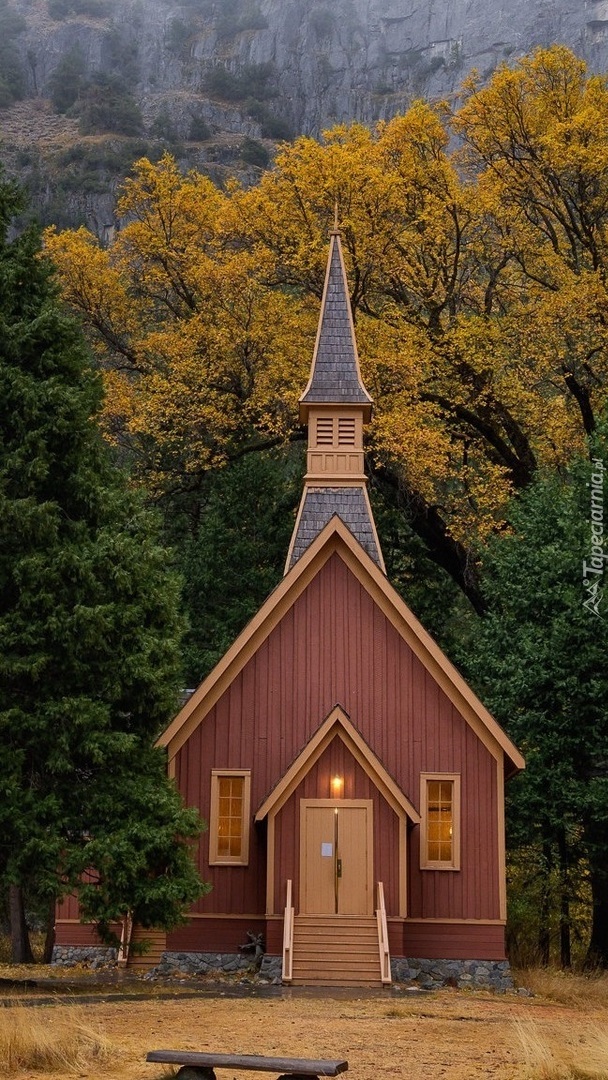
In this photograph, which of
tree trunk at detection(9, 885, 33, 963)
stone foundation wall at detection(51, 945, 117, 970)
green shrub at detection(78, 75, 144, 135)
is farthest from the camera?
green shrub at detection(78, 75, 144, 135)

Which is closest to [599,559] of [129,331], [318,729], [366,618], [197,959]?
[366,618]

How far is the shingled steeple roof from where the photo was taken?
26.4 m

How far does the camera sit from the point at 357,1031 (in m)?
14.1

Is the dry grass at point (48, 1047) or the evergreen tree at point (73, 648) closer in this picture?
the dry grass at point (48, 1047)

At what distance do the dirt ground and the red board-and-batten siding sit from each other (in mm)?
3482

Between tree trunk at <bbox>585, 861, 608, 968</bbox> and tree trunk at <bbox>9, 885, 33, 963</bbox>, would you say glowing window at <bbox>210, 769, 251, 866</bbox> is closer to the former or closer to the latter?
tree trunk at <bbox>9, 885, 33, 963</bbox>

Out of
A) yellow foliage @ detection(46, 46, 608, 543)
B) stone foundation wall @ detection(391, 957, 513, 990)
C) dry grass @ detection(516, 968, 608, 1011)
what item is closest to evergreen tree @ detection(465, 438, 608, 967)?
dry grass @ detection(516, 968, 608, 1011)

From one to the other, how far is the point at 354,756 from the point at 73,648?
6404 millimetres

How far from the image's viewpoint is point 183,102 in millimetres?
142250

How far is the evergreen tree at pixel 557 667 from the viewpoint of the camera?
2339 cm

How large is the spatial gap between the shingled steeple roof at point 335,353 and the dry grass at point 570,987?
11.4 m

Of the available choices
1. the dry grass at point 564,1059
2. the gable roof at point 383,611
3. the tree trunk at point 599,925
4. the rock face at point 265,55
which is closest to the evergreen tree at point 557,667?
the tree trunk at point 599,925

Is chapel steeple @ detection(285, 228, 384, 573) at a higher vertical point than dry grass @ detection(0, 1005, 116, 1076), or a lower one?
higher

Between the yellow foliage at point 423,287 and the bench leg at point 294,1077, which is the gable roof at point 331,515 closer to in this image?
the yellow foliage at point 423,287
